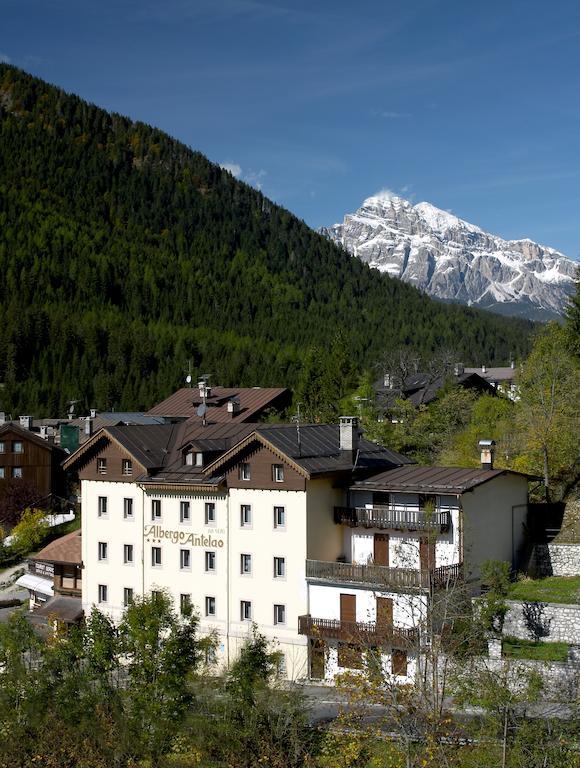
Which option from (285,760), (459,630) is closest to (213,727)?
(285,760)

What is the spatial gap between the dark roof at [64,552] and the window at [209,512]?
1279cm

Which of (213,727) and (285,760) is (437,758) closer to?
(285,760)

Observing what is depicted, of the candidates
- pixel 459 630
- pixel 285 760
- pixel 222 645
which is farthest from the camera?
pixel 222 645

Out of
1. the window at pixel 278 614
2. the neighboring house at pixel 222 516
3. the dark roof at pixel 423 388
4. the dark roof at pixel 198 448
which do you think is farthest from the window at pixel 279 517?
the dark roof at pixel 423 388

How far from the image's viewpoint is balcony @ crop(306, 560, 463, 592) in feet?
138

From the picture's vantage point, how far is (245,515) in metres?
49.8

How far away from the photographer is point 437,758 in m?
29.1

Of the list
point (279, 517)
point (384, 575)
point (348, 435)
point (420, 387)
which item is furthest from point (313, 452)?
point (420, 387)

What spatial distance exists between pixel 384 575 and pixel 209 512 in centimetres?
1134

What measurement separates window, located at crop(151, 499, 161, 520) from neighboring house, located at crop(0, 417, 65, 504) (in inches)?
1555

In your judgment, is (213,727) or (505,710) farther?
(213,727)

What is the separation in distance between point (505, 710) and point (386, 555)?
18.4 meters

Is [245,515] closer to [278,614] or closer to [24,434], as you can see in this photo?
[278,614]

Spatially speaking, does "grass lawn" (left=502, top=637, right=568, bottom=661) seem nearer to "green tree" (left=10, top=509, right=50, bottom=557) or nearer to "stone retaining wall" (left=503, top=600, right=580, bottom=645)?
"stone retaining wall" (left=503, top=600, right=580, bottom=645)
